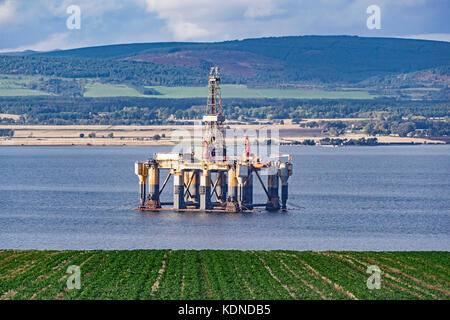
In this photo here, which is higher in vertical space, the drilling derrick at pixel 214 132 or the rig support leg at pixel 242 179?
the drilling derrick at pixel 214 132

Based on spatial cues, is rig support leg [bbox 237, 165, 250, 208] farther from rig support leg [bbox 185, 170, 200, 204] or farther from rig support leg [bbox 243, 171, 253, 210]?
rig support leg [bbox 185, 170, 200, 204]

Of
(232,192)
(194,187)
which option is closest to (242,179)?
(232,192)

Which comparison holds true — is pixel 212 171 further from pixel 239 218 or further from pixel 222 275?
pixel 222 275

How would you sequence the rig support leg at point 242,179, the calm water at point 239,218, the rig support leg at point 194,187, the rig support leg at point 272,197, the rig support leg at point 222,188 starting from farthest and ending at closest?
the rig support leg at point 222,188 → the rig support leg at point 194,187 → the rig support leg at point 272,197 → the rig support leg at point 242,179 → the calm water at point 239,218

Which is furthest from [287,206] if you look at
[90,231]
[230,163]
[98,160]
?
[98,160]

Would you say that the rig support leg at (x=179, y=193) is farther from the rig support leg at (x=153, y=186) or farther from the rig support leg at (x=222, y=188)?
the rig support leg at (x=222, y=188)

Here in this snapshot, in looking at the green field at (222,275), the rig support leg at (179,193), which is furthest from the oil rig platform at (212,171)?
the green field at (222,275)
